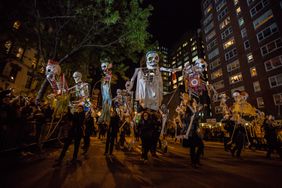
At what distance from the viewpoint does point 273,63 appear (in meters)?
28.5

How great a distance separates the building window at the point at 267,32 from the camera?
28766 millimetres

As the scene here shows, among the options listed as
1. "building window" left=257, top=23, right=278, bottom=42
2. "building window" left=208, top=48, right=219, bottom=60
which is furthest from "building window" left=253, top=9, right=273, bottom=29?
"building window" left=208, top=48, right=219, bottom=60

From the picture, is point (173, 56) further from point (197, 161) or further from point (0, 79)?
point (197, 161)

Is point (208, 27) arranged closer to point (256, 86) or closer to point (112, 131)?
point (256, 86)

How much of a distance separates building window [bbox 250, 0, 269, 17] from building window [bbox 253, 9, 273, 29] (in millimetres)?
1602

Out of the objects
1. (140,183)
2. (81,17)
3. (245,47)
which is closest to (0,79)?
(81,17)

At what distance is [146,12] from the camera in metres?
10.9

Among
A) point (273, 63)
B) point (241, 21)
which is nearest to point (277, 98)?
point (273, 63)

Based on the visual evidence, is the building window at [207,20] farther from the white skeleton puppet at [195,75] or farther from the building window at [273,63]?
the white skeleton puppet at [195,75]

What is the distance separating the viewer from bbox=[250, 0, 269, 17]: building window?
3077 cm

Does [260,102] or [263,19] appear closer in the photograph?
[260,102]

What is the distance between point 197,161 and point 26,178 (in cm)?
449

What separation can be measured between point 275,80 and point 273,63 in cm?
316

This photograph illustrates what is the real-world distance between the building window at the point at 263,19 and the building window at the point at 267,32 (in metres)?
1.72
